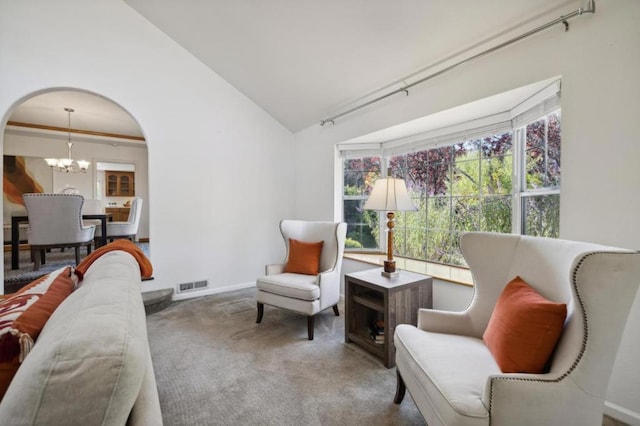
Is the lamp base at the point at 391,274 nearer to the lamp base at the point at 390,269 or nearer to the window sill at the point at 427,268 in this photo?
the lamp base at the point at 390,269

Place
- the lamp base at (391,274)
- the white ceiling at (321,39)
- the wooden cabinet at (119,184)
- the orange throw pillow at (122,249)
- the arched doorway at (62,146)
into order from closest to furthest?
the orange throw pillow at (122,249) → the white ceiling at (321,39) → the lamp base at (391,274) → the arched doorway at (62,146) → the wooden cabinet at (119,184)

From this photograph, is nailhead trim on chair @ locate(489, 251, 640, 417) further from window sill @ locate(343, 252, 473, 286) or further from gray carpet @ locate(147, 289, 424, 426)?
window sill @ locate(343, 252, 473, 286)

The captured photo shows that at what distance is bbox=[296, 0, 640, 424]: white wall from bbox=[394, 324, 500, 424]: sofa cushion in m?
0.83

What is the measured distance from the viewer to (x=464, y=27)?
190 cm

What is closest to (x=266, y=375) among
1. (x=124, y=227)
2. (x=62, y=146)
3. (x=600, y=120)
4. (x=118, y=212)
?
(x=600, y=120)

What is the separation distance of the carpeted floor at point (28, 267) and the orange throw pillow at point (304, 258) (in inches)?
118

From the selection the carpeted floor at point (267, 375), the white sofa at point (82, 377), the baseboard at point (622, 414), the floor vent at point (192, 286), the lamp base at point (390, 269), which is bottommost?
the carpeted floor at point (267, 375)

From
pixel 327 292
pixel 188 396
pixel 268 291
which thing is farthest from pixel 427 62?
pixel 188 396

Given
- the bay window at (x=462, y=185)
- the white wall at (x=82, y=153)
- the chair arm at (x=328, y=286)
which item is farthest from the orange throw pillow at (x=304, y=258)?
the white wall at (x=82, y=153)

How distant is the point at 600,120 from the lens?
5.06 feet

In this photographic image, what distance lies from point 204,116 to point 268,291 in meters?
2.33

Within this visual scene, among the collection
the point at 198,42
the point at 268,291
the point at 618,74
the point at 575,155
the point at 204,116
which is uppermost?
the point at 198,42

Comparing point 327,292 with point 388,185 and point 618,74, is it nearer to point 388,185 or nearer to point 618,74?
point 388,185

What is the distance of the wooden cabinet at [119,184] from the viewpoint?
7762mm
